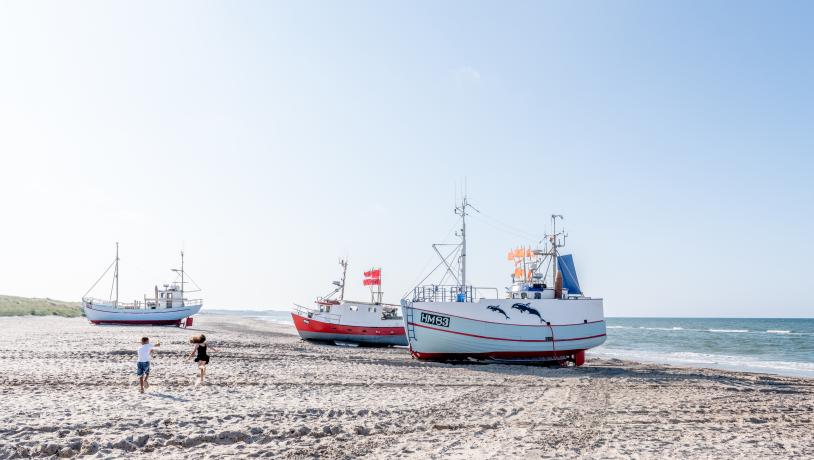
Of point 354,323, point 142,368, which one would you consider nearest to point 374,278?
point 354,323

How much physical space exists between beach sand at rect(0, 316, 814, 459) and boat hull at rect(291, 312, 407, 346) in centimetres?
1438

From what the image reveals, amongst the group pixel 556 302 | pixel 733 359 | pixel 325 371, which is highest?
pixel 556 302

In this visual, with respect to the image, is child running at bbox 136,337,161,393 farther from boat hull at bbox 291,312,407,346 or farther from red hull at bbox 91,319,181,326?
red hull at bbox 91,319,181,326

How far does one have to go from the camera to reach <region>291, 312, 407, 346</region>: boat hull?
114 feet

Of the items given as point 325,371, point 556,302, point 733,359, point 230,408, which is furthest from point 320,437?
point 733,359

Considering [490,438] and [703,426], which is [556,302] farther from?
[490,438]

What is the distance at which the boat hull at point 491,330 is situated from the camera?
24.6m

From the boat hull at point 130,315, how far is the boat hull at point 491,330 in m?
34.2

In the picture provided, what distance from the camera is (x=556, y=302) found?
26.3 metres

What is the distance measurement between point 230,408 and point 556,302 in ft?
60.4

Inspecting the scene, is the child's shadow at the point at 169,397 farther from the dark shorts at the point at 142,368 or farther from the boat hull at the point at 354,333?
the boat hull at the point at 354,333

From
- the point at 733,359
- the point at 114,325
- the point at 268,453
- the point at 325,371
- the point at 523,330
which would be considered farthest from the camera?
the point at 114,325

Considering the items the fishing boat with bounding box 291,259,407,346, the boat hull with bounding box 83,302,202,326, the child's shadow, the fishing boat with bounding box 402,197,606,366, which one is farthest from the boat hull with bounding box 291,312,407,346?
the boat hull with bounding box 83,302,202,326

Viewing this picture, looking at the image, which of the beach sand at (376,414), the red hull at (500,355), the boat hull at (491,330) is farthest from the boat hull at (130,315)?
the boat hull at (491,330)
